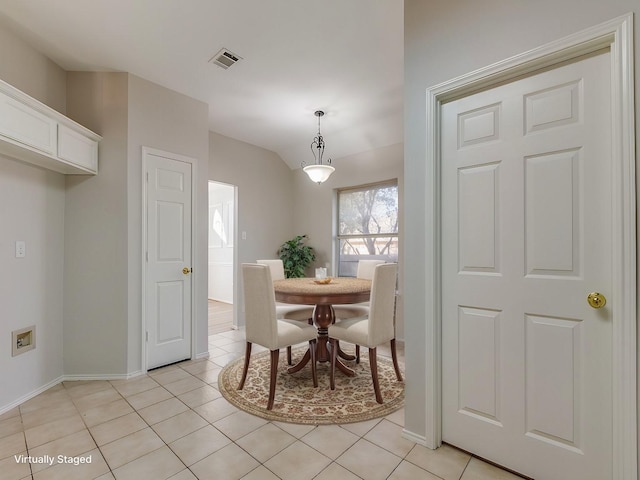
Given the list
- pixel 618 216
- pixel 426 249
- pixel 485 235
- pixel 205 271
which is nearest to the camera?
pixel 618 216

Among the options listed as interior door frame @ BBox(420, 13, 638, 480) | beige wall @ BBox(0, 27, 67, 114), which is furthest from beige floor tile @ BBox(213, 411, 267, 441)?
beige wall @ BBox(0, 27, 67, 114)

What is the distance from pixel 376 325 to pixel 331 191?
2.73m

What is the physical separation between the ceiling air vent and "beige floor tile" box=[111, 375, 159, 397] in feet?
9.08

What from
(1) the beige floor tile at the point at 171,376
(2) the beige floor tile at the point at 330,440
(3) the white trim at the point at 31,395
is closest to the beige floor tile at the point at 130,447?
(1) the beige floor tile at the point at 171,376

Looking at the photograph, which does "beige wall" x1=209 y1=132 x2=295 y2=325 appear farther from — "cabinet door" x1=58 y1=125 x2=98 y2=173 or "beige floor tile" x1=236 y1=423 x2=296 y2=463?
"beige floor tile" x1=236 y1=423 x2=296 y2=463

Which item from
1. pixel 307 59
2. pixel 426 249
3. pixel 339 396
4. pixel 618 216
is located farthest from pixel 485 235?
pixel 307 59

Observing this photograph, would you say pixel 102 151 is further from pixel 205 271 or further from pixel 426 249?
pixel 426 249

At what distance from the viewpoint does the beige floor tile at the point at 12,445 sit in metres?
1.70

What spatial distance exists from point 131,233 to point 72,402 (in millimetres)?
1357

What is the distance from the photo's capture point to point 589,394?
1.32 meters

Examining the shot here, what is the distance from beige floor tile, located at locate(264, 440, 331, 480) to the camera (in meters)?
1.53

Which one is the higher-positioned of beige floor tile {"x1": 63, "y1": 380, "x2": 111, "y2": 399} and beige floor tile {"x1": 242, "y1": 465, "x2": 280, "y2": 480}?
beige floor tile {"x1": 242, "y1": 465, "x2": 280, "y2": 480}

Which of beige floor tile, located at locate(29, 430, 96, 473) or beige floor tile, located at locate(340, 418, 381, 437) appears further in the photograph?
beige floor tile, located at locate(340, 418, 381, 437)

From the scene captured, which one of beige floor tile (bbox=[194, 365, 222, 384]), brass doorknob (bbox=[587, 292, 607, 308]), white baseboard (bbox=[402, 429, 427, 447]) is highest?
brass doorknob (bbox=[587, 292, 607, 308])
